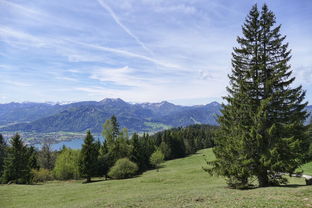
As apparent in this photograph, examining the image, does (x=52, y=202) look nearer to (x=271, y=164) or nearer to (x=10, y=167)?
(x=271, y=164)

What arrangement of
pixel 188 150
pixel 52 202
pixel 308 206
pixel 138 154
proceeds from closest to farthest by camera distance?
pixel 308 206 < pixel 52 202 < pixel 138 154 < pixel 188 150

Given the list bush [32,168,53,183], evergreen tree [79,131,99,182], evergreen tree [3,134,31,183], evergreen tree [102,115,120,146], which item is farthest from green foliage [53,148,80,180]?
evergreen tree [3,134,31,183]

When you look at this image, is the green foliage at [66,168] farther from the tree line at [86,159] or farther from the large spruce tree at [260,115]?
the large spruce tree at [260,115]

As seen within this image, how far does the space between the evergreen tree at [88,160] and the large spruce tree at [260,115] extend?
1447 inches

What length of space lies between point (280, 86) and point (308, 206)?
12.6 metres

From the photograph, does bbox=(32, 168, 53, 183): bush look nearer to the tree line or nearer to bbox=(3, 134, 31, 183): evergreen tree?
the tree line

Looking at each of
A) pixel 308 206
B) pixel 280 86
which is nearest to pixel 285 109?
pixel 280 86

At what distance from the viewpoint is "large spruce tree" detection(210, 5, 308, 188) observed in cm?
1877

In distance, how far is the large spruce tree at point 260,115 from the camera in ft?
61.6

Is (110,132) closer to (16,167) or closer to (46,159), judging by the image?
(16,167)

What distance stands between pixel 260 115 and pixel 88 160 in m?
42.9

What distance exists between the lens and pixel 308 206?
1169 centimetres

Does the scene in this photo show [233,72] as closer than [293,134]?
No

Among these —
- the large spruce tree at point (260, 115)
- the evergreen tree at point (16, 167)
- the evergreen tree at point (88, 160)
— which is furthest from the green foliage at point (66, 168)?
the large spruce tree at point (260, 115)
